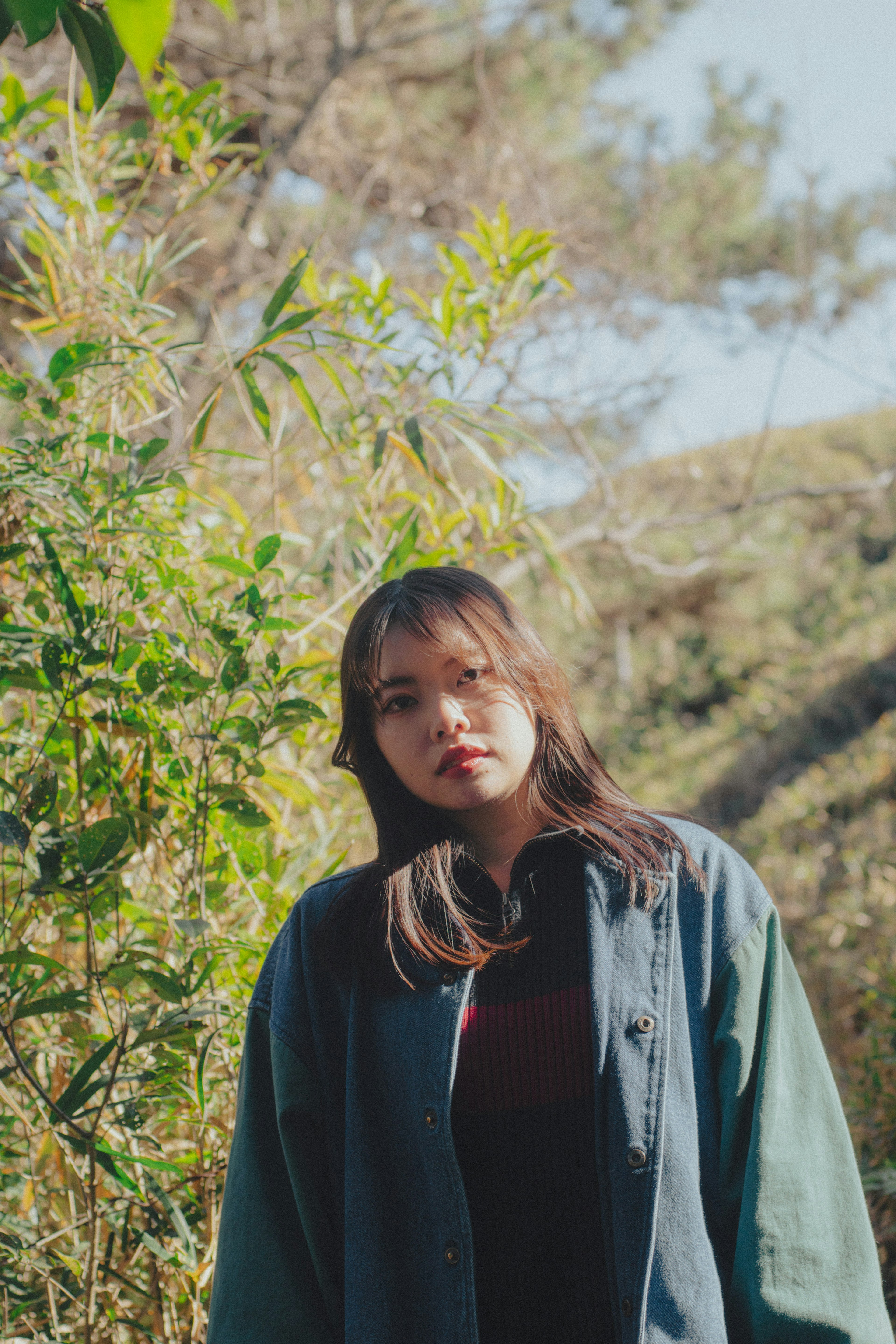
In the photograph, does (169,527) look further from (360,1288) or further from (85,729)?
(360,1288)

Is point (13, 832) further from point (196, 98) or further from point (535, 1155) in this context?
point (196, 98)

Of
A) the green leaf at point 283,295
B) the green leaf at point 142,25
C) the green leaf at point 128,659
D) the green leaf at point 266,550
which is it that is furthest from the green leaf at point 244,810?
the green leaf at point 142,25

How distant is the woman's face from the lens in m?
1.11

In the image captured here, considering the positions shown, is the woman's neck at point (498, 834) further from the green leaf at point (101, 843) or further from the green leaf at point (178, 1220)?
the green leaf at point (178, 1220)

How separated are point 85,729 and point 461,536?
990mm

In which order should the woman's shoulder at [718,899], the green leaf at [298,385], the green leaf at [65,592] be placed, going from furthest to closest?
the green leaf at [298,385]
the green leaf at [65,592]
the woman's shoulder at [718,899]

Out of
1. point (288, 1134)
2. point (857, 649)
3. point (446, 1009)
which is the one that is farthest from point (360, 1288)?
point (857, 649)

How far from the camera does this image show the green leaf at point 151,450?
144 centimetres

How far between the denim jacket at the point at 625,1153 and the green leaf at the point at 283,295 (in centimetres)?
95

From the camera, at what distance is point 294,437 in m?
1.87

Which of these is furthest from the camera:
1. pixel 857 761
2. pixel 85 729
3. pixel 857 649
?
pixel 857 649

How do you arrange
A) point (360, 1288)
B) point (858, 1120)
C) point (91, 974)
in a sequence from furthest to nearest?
point (858, 1120), point (91, 974), point (360, 1288)

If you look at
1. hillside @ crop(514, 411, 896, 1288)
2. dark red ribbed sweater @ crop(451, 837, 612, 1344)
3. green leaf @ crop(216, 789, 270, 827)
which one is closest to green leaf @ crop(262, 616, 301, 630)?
green leaf @ crop(216, 789, 270, 827)

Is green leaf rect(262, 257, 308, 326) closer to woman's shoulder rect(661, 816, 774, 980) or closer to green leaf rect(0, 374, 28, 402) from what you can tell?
green leaf rect(0, 374, 28, 402)
